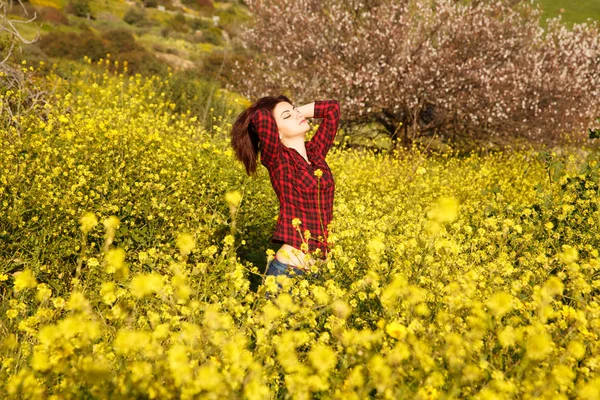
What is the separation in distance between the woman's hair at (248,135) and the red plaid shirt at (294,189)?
134 millimetres

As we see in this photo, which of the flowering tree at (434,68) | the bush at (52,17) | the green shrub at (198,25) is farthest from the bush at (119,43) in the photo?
the green shrub at (198,25)

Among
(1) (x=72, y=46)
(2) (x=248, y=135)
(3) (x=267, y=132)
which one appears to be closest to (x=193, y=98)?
(2) (x=248, y=135)

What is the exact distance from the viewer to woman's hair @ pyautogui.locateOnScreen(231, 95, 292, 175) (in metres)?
3.03

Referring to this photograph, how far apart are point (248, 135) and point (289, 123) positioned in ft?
1.02

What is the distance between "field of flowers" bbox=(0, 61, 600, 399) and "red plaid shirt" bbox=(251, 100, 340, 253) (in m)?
0.20

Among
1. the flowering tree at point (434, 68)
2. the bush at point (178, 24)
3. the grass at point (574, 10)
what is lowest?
the bush at point (178, 24)

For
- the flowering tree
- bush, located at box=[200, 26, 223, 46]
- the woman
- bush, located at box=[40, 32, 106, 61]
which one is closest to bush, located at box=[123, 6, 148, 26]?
bush, located at box=[200, 26, 223, 46]

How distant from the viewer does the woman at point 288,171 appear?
2.80m

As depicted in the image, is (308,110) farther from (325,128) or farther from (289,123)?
(289,123)

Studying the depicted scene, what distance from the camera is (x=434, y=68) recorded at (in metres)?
10.1

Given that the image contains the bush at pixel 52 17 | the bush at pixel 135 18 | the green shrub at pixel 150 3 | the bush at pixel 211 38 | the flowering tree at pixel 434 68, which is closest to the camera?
the flowering tree at pixel 434 68

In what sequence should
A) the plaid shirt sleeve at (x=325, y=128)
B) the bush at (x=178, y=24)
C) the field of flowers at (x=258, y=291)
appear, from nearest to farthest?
the field of flowers at (x=258, y=291)
the plaid shirt sleeve at (x=325, y=128)
the bush at (x=178, y=24)

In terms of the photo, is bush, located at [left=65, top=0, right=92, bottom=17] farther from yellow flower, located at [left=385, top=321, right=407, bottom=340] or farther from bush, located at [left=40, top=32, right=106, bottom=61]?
yellow flower, located at [left=385, top=321, right=407, bottom=340]

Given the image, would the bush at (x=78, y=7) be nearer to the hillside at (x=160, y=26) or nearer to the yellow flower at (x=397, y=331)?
the hillside at (x=160, y=26)
